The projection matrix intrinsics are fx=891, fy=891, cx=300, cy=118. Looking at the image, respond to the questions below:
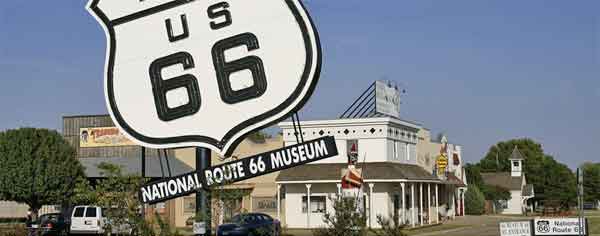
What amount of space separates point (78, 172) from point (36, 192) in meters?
3.07

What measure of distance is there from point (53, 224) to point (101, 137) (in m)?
20.0

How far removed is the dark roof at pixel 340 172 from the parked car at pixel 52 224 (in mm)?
13497

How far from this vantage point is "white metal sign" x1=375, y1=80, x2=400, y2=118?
55.5 m

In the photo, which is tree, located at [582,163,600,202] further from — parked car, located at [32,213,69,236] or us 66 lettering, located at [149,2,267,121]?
us 66 lettering, located at [149,2,267,121]

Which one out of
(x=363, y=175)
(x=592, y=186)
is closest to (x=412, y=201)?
(x=363, y=175)

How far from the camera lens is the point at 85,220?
136ft

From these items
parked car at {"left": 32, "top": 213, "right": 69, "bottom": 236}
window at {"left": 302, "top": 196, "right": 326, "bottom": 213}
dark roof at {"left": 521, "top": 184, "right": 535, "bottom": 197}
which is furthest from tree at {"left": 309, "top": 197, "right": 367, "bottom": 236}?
dark roof at {"left": 521, "top": 184, "right": 535, "bottom": 197}

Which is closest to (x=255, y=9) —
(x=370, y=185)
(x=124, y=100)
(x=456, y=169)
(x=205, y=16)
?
(x=205, y=16)

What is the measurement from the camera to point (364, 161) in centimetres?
5100

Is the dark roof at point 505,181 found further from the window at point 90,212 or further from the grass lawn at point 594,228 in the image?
the window at point 90,212

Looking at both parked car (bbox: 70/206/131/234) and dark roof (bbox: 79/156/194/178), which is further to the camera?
dark roof (bbox: 79/156/194/178)

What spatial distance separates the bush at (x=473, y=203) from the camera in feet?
266

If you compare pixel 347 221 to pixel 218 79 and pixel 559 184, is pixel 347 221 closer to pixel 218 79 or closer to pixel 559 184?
pixel 218 79

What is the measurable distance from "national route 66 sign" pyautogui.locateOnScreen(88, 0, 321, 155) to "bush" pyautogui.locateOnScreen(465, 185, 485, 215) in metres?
65.6
